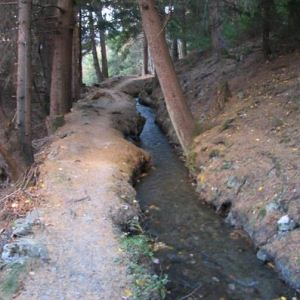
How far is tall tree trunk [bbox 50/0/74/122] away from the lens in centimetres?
1477

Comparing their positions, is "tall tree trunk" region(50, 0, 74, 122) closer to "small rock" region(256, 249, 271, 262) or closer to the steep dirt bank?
the steep dirt bank

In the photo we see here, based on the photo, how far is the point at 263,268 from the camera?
22.7ft

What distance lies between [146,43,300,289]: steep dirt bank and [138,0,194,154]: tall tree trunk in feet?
1.32

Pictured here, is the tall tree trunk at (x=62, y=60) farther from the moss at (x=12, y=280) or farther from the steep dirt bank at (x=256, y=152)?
the moss at (x=12, y=280)

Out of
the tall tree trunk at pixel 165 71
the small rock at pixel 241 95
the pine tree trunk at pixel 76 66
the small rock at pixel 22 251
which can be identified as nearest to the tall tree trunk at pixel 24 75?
the tall tree trunk at pixel 165 71

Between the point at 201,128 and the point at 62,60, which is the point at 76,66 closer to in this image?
the point at 62,60

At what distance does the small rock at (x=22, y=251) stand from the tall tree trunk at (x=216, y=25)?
979 centimetres

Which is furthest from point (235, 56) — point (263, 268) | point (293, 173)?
point (263, 268)

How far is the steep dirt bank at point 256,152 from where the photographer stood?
7359 millimetres

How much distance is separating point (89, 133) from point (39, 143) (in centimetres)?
150

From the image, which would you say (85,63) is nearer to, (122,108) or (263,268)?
(122,108)

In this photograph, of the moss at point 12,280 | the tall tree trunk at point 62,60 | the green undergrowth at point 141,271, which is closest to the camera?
the moss at point 12,280

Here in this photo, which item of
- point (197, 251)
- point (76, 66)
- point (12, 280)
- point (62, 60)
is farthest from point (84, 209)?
point (76, 66)

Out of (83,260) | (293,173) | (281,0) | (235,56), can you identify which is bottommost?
(83,260)
